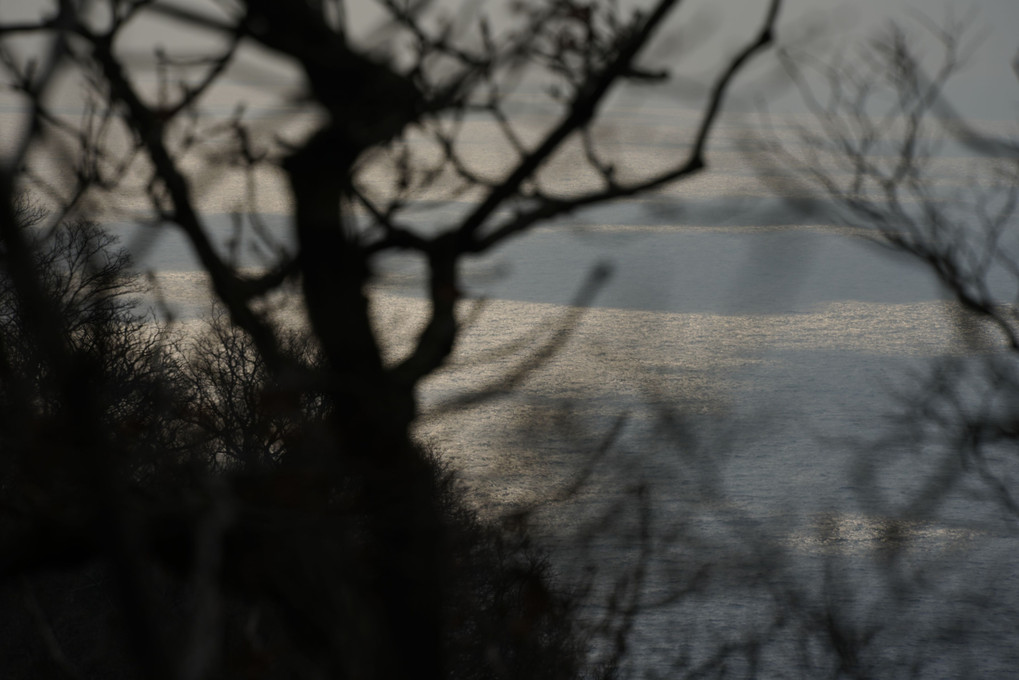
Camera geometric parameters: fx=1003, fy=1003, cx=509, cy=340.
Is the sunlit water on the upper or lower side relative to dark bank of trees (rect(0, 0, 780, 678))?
lower

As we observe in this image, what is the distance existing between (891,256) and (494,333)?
74925 mm

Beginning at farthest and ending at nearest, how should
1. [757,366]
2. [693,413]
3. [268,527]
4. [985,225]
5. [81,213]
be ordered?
[757,366] < [693,413] < [985,225] < [81,213] < [268,527]

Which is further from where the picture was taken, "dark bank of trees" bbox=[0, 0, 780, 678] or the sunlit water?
the sunlit water

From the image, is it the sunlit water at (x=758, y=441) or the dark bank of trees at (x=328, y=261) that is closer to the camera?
the dark bank of trees at (x=328, y=261)

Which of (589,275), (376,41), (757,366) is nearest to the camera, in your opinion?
(589,275)

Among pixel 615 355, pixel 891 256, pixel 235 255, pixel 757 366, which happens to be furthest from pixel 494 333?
pixel 235 255

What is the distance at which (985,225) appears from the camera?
8094 millimetres

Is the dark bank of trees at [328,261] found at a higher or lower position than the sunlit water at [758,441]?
higher

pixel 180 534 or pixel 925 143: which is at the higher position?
pixel 180 534

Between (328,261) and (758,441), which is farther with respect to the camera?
(758,441)

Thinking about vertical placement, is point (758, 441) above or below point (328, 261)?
below

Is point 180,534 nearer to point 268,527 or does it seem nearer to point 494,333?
point 268,527

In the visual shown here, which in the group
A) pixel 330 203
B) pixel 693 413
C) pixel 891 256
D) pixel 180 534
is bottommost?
pixel 693 413

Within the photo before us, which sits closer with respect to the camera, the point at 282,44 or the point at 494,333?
the point at 282,44
